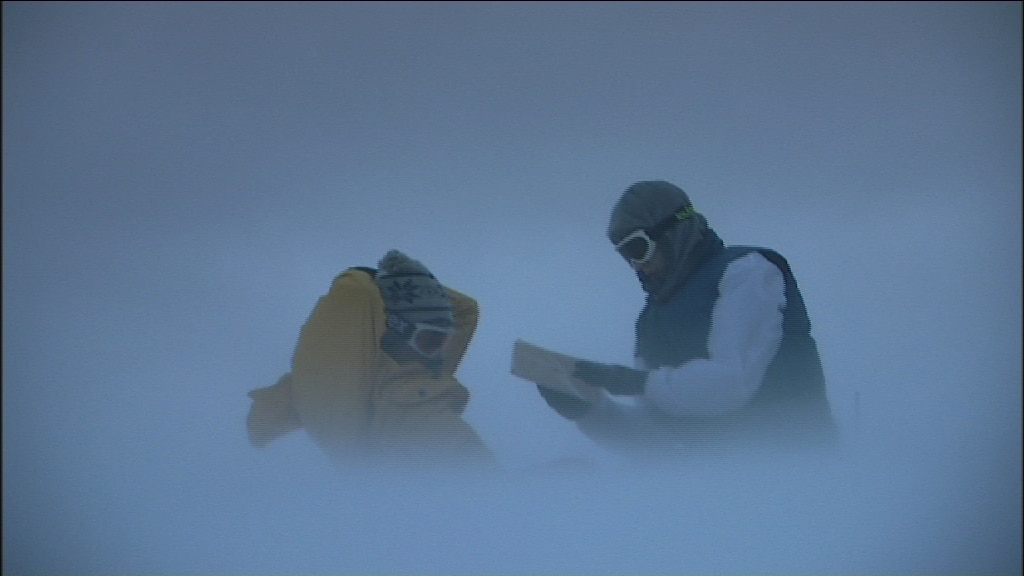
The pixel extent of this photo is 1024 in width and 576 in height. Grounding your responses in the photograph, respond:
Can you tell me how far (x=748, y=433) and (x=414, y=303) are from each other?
674 mm

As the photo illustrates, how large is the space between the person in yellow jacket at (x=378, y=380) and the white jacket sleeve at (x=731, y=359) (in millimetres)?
377

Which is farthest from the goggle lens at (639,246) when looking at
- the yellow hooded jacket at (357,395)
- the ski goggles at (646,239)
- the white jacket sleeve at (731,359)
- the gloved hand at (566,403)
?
the yellow hooded jacket at (357,395)

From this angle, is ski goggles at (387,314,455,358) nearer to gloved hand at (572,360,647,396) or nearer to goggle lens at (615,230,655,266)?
gloved hand at (572,360,647,396)

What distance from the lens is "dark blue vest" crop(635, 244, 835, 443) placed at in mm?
1961

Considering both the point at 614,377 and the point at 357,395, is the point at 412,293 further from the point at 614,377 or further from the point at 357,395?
the point at 614,377

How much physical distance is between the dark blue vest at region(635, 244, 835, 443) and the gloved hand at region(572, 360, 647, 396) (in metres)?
0.09

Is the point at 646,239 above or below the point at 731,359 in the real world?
above

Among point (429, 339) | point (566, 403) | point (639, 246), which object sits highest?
point (639, 246)

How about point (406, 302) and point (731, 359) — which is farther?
point (406, 302)

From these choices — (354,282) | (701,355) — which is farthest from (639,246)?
(354,282)

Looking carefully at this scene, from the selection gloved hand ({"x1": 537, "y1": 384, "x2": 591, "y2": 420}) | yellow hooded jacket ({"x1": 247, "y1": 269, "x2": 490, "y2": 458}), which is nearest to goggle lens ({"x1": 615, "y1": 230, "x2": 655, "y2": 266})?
gloved hand ({"x1": 537, "y1": 384, "x2": 591, "y2": 420})

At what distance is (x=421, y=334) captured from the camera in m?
2.05

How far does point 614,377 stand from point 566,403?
11 cm

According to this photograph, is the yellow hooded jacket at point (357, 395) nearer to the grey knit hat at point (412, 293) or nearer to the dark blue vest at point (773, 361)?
the grey knit hat at point (412, 293)
